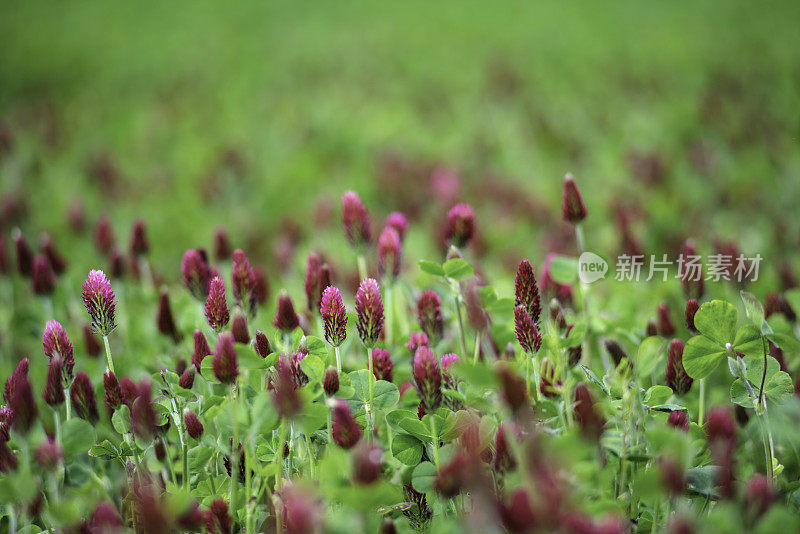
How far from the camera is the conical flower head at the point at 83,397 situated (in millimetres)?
1448

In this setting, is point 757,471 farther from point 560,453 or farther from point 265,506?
point 265,506

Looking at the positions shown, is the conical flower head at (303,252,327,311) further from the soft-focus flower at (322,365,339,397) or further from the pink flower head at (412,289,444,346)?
the soft-focus flower at (322,365,339,397)

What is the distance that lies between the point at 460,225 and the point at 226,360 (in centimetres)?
74

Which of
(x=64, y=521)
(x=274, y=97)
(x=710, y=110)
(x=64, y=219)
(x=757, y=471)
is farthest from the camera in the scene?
(x=274, y=97)

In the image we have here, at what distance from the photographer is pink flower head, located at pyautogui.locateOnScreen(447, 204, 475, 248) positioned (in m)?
1.74

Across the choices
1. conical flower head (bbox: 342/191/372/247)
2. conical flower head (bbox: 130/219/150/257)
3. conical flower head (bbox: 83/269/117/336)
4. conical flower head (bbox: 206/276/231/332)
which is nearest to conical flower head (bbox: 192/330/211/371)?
conical flower head (bbox: 206/276/231/332)

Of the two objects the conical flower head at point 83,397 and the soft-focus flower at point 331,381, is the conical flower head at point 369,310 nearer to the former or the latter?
the soft-focus flower at point 331,381

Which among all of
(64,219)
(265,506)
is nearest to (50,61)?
(64,219)

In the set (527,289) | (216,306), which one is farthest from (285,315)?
(527,289)

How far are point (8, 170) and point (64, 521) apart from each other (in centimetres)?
397

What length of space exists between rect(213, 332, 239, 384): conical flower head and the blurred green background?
192cm

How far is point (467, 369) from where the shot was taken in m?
0.98

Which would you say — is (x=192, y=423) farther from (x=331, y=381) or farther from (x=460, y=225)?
(x=460, y=225)

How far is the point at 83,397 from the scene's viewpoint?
145cm
